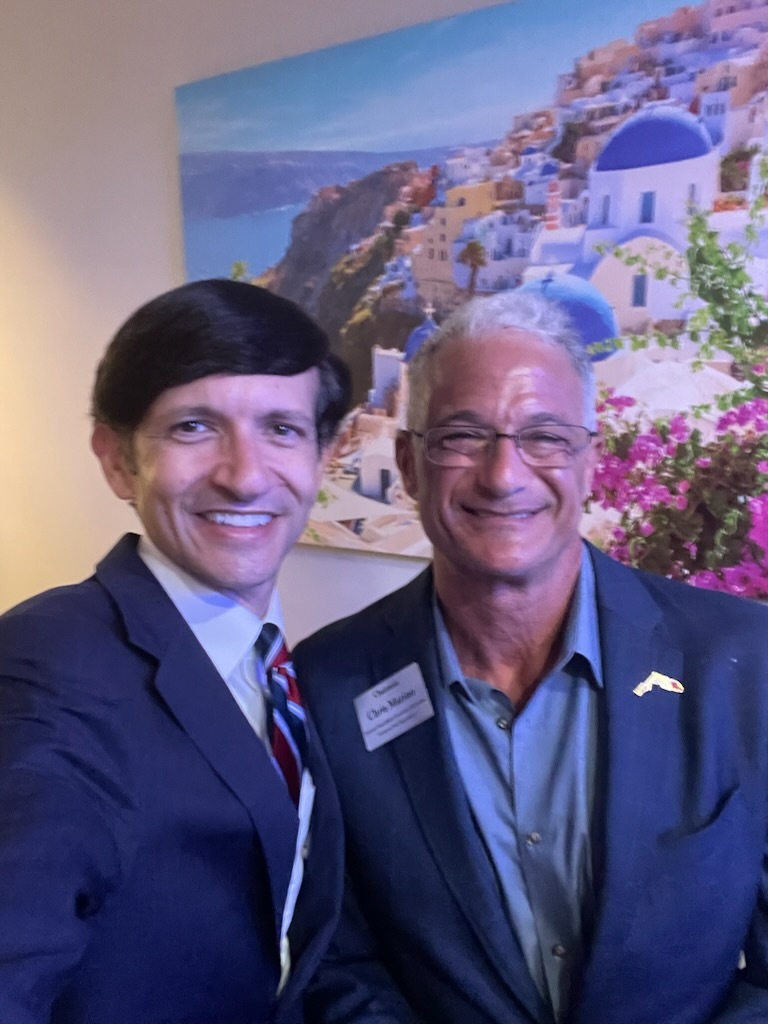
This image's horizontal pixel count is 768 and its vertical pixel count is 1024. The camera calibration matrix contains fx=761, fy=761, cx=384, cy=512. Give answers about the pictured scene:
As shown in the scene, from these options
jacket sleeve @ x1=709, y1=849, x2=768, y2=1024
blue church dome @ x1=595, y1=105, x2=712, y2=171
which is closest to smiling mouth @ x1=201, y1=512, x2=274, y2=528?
jacket sleeve @ x1=709, y1=849, x2=768, y2=1024

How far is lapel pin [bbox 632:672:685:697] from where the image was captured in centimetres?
116

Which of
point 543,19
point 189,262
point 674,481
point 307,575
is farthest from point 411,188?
point 307,575

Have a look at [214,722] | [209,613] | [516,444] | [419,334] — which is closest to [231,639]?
[209,613]

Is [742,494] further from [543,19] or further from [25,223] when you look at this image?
[25,223]

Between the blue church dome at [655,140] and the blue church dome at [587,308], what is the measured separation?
254 mm

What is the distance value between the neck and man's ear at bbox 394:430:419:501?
163mm

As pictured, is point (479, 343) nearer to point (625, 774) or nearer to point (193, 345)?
point (193, 345)

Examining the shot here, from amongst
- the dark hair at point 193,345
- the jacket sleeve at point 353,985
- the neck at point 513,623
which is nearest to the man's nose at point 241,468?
the dark hair at point 193,345

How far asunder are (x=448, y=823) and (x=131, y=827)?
505 millimetres

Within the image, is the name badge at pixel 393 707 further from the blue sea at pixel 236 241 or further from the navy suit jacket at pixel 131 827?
the blue sea at pixel 236 241

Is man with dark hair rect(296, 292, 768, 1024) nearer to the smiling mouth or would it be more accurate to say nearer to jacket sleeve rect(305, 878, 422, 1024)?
jacket sleeve rect(305, 878, 422, 1024)

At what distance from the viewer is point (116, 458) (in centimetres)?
121

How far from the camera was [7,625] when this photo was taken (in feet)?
3.05

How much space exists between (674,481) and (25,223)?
2.39 metres
